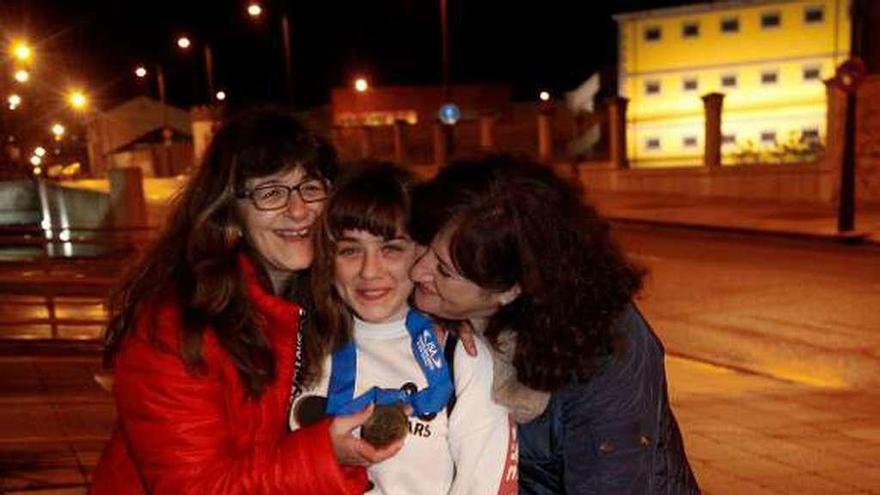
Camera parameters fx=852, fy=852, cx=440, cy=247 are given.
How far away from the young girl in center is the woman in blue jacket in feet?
0.33

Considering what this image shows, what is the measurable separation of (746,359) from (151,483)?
7202 millimetres

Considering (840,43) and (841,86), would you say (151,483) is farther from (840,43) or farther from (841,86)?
(840,43)

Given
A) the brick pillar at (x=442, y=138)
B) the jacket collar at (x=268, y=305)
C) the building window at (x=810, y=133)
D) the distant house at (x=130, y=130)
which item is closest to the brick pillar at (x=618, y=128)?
the brick pillar at (x=442, y=138)

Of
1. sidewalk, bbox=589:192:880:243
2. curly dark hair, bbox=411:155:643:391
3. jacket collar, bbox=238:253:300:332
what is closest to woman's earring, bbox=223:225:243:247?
jacket collar, bbox=238:253:300:332

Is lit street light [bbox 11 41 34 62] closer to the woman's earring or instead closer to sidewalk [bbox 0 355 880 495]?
sidewalk [bbox 0 355 880 495]

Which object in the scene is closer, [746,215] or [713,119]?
[746,215]

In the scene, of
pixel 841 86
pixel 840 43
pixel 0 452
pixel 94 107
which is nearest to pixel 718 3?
pixel 840 43

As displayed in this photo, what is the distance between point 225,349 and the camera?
1688 mm

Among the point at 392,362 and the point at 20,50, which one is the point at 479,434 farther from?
the point at 20,50

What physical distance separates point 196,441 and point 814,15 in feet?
119

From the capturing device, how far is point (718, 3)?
3488 centimetres

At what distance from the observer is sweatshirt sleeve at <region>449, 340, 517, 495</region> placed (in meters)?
1.82

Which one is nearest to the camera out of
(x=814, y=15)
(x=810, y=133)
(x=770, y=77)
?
(x=810, y=133)

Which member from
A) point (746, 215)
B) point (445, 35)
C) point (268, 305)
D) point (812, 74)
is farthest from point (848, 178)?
point (812, 74)
